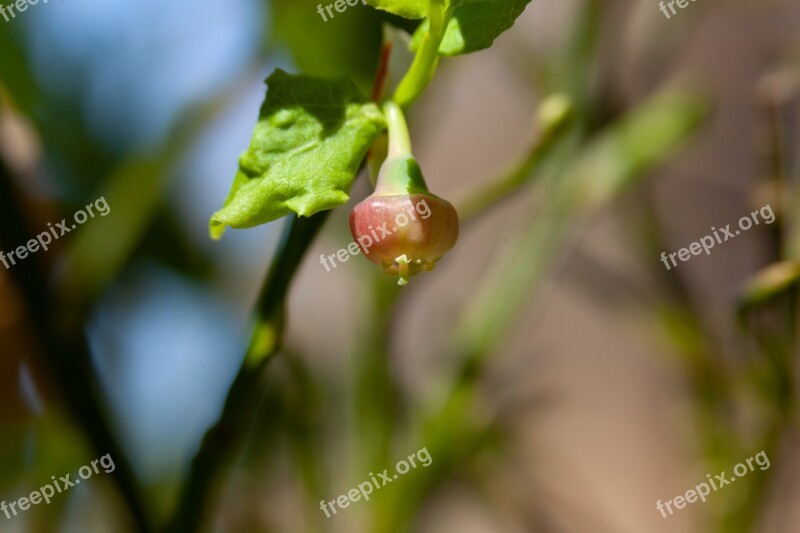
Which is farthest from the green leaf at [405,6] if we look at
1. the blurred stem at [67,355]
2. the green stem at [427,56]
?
the blurred stem at [67,355]

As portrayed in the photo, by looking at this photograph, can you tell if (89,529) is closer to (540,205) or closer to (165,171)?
(165,171)

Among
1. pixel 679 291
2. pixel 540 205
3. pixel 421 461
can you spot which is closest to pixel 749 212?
pixel 679 291
